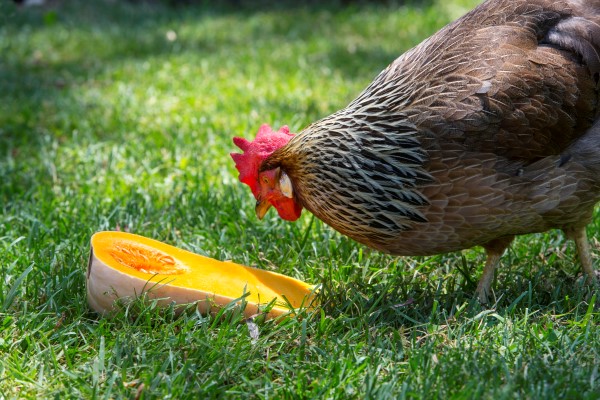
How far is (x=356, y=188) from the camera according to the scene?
3078 millimetres

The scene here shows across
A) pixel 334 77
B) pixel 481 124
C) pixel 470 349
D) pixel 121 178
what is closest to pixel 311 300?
pixel 470 349

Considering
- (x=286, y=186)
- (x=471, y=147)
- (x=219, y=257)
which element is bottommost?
(x=219, y=257)

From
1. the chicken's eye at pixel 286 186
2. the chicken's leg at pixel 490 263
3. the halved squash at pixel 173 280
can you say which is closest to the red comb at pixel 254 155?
the chicken's eye at pixel 286 186

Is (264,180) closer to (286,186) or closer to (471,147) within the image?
(286,186)

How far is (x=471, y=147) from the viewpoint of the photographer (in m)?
2.96

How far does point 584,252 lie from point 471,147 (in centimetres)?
82

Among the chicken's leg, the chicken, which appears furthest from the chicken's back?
the chicken's leg

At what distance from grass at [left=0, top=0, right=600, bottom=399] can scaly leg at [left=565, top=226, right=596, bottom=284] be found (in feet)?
0.27

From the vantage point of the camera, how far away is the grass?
2.57 meters

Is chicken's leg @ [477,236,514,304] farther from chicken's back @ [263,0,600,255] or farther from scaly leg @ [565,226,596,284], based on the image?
scaly leg @ [565,226,596,284]

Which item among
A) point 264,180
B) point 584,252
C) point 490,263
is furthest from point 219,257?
point 584,252

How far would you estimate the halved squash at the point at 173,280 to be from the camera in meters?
3.00

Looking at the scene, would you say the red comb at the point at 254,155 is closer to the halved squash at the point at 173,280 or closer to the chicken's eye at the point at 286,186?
the chicken's eye at the point at 286,186

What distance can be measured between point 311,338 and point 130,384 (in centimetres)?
73
